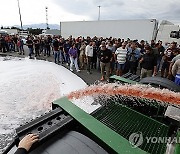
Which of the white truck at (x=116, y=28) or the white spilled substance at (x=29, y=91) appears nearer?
the white spilled substance at (x=29, y=91)

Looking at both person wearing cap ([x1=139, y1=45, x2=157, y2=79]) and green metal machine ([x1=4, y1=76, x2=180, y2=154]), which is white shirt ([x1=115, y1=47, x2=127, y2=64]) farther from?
green metal machine ([x1=4, y1=76, x2=180, y2=154])

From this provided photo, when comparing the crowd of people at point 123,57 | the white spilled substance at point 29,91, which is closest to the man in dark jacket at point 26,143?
the white spilled substance at point 29,91

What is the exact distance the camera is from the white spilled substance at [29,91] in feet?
13.9

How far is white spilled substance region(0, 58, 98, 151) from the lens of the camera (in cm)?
423

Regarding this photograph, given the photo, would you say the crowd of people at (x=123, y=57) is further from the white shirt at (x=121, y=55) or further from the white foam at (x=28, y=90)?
the white foam at (x=28, y=90)

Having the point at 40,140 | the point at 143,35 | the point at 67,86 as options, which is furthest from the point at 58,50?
the point at 40,140

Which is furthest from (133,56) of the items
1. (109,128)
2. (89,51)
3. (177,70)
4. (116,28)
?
(116,28)

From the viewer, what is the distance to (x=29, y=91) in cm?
604

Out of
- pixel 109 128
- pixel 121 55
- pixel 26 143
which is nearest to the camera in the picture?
pixel 26 143

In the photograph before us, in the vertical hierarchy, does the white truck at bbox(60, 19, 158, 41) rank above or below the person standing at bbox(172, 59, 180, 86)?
above

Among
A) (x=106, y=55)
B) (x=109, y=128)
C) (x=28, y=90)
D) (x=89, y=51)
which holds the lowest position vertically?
(x=28, y=90)

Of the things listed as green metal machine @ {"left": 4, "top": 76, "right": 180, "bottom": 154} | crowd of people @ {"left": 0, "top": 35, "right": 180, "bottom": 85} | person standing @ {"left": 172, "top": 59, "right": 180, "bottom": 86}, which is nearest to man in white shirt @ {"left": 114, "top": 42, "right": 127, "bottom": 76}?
crowd of people @ {"left": 0, "top": 35, "right": 180, "bottom": 85}

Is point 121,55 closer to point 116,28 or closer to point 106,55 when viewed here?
point 106,55

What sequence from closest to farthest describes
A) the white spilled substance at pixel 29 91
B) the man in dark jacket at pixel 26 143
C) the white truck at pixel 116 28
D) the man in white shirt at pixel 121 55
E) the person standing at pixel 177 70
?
the man in dark jacket at pixel 26 143
the white spilled substance at pixel 29 91
the person standing at pixel 177 70
the man in white shirt at pixel 121 55
the white truck at pixel 116 28
